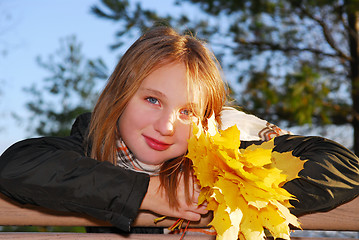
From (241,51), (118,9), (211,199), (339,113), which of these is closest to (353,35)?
(339,113)

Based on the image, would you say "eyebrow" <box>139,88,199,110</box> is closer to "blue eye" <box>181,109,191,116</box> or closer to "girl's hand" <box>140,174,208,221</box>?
"blue eye" <box>181,109,191,116</box>

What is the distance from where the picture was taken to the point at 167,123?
3.92 feet

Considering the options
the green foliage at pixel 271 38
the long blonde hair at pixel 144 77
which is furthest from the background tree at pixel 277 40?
the long blonde hair at pixel 144 77

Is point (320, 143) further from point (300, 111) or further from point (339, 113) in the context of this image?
point (339, 113)

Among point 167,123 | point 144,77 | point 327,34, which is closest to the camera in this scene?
point 167,123

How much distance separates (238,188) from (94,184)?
35 cm

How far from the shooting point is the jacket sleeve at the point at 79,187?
37.0 inches

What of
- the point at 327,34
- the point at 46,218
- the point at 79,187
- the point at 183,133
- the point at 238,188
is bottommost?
the point at 46,218

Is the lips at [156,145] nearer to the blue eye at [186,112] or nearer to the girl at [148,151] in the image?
the girl at [148,151]

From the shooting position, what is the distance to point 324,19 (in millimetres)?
3932

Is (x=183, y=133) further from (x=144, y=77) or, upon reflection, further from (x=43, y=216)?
(x=43, y=216)

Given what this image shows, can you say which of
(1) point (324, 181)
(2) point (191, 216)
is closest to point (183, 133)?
(2) point (191, 216)

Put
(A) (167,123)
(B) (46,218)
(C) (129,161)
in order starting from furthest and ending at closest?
(C) (129,161)
(A) (167,123)
(B) (46,218)

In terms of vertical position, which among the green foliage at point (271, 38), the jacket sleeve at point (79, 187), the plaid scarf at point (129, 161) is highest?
the green foliage at point (271, 38)
